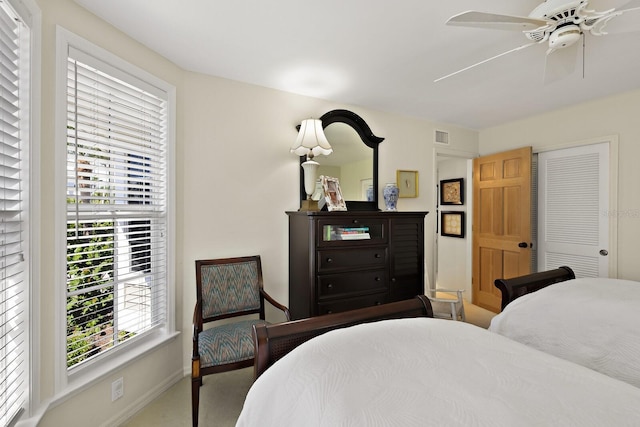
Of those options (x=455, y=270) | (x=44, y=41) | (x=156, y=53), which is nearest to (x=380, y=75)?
(x=156, y=53)

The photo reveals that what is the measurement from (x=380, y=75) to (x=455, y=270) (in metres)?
3.48

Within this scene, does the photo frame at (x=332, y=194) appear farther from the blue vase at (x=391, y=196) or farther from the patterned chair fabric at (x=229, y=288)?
the patterned chair fabric at (x=229, y=288)

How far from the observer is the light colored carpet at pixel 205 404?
196 centimetres

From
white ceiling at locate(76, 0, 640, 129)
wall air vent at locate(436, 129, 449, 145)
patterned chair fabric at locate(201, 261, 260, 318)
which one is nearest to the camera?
white ceiling at locate(76, 0, 640, 129)

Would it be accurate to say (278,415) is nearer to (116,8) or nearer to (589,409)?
(589,409)

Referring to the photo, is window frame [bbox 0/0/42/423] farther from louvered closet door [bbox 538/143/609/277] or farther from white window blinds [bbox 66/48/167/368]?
louvered closet door [bbox 538/143/609/277]

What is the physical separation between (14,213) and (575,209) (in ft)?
15.1

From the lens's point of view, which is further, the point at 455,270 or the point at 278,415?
the point at 455,270

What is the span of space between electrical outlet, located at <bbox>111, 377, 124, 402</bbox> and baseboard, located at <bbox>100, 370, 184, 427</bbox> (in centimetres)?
12

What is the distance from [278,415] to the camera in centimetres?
90

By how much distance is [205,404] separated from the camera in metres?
2.15

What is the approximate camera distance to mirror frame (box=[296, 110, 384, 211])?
9.91 ft

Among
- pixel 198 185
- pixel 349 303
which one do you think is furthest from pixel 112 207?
pixel 349 303

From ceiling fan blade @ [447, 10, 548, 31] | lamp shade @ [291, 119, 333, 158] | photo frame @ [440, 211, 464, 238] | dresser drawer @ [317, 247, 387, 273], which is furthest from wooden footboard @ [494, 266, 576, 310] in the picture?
photo frame @ [440, 211, 464, 238]
